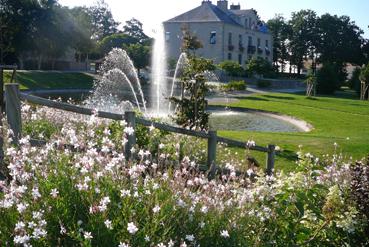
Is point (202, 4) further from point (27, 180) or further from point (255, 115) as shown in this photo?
point (27, 180)

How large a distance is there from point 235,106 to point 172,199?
30194 mm

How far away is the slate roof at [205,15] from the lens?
2756 inches

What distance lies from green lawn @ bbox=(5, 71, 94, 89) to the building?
17.3m

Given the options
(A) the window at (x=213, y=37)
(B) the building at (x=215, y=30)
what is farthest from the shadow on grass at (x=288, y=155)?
(A) the window at (x=213, y=37)

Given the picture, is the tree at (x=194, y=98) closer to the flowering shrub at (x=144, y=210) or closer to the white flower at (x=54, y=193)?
the flowering shrub at (x=144, y=210)

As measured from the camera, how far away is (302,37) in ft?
314

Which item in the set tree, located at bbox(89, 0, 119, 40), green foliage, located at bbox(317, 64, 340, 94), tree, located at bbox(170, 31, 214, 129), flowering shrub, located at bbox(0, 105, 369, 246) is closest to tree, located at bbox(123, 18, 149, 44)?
tree, located at bbox(89, 0, 119, 40)

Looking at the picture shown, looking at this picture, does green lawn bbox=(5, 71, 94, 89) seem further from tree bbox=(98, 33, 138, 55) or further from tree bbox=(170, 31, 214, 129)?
tree bbox=(170, 31, 214, 129)

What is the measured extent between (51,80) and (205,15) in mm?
29312

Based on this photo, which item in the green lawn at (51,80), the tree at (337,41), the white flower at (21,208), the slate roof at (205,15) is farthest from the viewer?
the tree at (337,41)

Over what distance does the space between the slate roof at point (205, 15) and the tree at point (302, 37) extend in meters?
27.2

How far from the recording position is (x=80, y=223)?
11.7ft

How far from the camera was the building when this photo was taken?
7012 centimetres

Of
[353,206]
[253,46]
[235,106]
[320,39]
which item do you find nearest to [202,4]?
[253,46]
